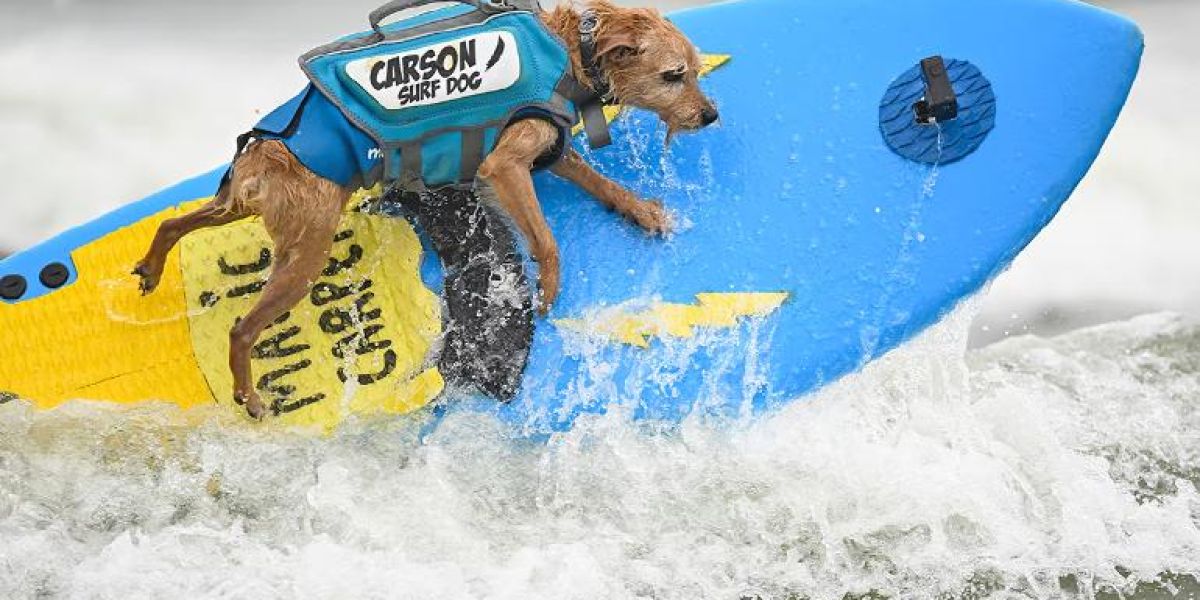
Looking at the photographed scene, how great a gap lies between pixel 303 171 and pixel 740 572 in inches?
56.0

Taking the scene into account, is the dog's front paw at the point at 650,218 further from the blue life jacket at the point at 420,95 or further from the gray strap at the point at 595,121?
the blue life jacket at the point at 420,95

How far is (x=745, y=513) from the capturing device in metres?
3.28

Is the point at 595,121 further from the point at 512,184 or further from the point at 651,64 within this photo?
the point at 512,184

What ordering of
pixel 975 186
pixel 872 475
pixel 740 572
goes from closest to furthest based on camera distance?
pixel 740 572 → pixel 872 475 → pixel 975 186

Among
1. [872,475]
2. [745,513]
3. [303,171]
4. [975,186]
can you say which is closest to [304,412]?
[303,171]

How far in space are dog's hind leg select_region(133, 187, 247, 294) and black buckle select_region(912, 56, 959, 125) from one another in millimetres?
1858

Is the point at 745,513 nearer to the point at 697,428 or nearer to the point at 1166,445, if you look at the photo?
the point at 697,428

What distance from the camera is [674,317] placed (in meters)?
3.57

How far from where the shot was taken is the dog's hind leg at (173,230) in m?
3.40

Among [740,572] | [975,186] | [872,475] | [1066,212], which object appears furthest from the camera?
[1066,212]

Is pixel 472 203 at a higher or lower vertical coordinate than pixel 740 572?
higher

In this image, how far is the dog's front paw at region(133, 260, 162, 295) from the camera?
11.5 feet

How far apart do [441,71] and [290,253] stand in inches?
23.1

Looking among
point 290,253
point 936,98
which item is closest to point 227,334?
point 290,253
